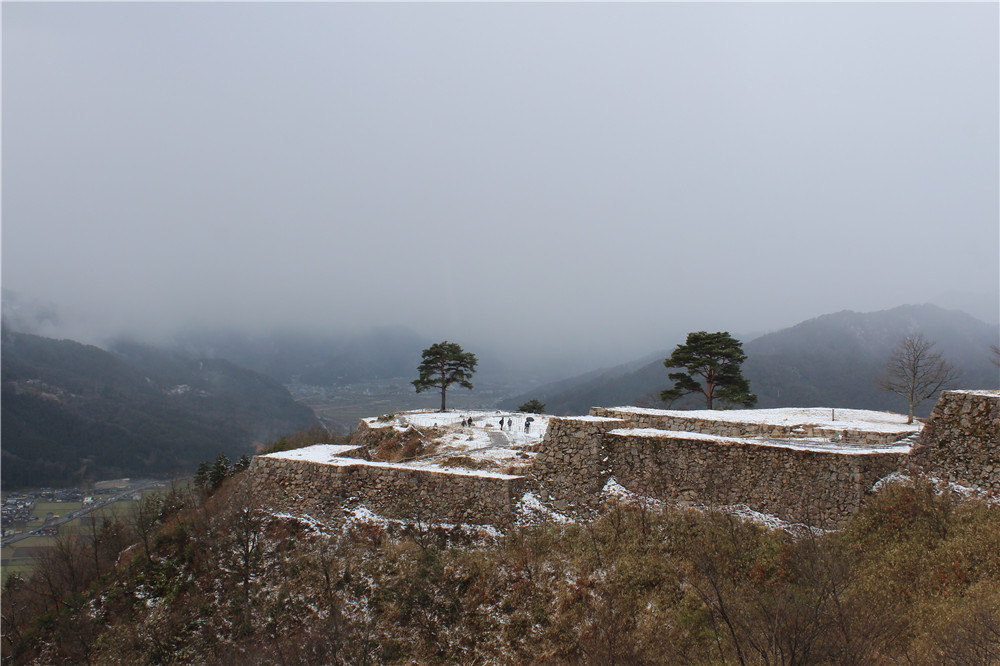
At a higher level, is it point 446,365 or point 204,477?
point 446,365

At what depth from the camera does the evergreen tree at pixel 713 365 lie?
28906 millimetres

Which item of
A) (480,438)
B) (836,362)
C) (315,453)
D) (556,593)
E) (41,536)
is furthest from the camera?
(836,362)

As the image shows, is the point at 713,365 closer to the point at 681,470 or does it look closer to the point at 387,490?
the point at 681,470

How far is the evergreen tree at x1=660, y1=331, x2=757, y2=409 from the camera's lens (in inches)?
1138

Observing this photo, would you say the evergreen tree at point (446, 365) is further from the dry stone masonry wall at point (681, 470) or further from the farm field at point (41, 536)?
the farm field at point (41, 536)

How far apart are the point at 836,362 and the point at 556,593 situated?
121097 mm

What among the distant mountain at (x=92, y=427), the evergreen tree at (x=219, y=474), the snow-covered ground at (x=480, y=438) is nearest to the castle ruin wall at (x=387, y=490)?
the snow-covered ground at (x=480, y=438)

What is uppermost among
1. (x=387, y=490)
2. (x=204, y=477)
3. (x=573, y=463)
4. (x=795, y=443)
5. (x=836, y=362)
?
(x=836, y=362)

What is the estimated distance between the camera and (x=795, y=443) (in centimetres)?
1448

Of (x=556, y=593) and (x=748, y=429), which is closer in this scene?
(x=556, y=593)

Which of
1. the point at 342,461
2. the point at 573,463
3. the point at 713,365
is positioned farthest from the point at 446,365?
the point at 573,463

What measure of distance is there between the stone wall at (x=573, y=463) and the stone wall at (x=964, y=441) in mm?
8173

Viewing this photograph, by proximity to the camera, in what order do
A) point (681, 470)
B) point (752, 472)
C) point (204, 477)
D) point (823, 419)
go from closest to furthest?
point (752, 472) < point (681, 470) < point (823, 419) < point (204, 477)

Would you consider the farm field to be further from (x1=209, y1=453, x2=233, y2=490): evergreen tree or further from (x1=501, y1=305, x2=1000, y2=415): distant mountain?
(x1=501, y1=305, x2=1000, y2=415): distant mountain
